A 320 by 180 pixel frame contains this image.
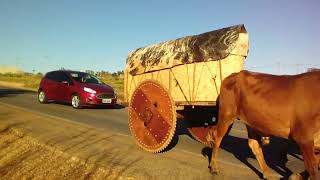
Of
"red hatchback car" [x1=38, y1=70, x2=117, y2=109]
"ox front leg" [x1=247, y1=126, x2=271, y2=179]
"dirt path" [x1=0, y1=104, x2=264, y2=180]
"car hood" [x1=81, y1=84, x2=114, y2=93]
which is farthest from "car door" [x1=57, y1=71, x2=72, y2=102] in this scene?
"ox front leg" [x1=247, y1=126, x2=271, y2=179]

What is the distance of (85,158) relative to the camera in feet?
29.6

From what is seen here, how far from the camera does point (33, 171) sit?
30.3ft

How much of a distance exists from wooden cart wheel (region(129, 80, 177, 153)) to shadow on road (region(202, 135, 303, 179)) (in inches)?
45.4

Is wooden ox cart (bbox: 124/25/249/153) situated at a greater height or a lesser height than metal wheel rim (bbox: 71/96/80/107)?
greater

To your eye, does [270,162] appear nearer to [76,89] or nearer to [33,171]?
[33,171]

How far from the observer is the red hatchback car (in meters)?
19.9

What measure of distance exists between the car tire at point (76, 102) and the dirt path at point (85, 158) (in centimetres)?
647

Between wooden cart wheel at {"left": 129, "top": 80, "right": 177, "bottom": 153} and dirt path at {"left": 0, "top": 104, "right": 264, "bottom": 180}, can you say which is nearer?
dirt path at {"left": 0, "top": 104, "right": 264, "bottom": 180}

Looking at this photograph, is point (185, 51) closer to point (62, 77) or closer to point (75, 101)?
point (75, 101)

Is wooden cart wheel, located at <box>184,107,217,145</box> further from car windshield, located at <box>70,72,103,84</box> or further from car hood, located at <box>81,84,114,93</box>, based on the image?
car windshield, located at <box>70,72,103,84</box>

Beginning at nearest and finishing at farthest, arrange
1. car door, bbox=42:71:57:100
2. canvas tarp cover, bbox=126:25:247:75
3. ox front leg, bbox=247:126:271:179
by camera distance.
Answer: ox front leg, bbox=247:126:271:179 < canvas tarp cover, bbox=126:25:247:75 < car door, bbox=42:71:57:100

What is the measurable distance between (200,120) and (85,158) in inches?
123

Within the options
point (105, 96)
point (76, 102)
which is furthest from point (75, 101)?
point (105, 96)

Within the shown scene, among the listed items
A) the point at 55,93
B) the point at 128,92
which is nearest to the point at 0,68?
the point at 55,93
